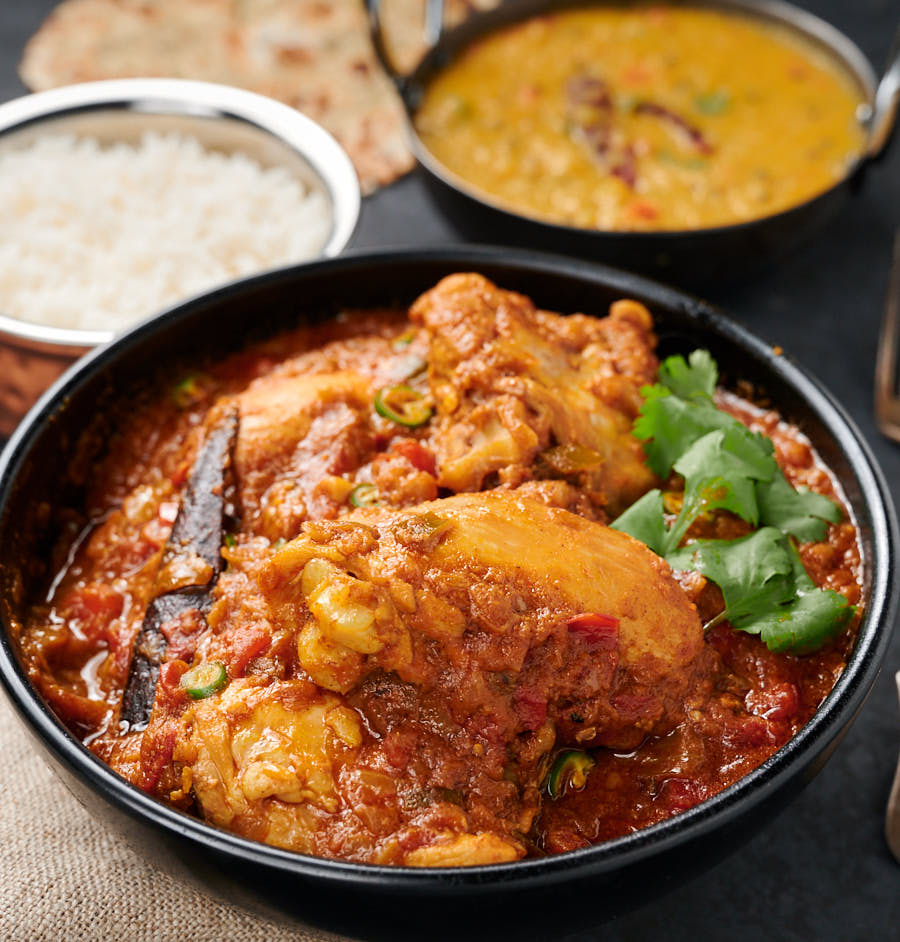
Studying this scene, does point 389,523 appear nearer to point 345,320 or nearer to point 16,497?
point 16,497

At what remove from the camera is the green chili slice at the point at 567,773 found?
2.54 metres

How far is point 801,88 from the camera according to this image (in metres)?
5.82

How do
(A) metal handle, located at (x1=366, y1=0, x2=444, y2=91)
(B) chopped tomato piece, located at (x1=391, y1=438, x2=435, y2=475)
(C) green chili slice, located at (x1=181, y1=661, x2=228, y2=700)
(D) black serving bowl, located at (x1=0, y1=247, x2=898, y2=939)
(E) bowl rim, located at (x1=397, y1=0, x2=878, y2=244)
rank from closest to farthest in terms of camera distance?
(D) black serving bowl, located at (x1=0, y1=247, x2=898, y2=939)
(C) green chili slice, located at (x1=181, y1=661, x2=228, y2=700)
(B) chopped tomato piece, located at (x1=391, y1=438, x2=435, y2=475)
(E) bowl rim, located at (x1=397, y1=0, x2=878, y2=244)
(A) metal handle, located at (x1=366, y1=0, x2=444, y2=91)

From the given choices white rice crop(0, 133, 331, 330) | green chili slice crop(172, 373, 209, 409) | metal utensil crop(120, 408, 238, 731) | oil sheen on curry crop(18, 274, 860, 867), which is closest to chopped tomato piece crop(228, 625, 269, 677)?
oil sheen on curry crop(18, 274, 860, 867)

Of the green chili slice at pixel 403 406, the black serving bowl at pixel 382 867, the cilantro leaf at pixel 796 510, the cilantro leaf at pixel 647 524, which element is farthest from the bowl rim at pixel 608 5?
the cilantro leaf at pixel 647 524

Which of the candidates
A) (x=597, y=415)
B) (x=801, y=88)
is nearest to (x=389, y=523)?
(x=597, y=415)

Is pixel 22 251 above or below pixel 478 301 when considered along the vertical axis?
below

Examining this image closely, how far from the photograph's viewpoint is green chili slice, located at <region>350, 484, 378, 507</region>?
284 cm

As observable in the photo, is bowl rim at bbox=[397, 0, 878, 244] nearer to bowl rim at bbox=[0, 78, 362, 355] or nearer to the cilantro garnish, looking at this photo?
bowl rim at bbox=[0, 78, 362, 355]

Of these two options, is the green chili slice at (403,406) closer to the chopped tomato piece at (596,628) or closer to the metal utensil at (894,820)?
the chopped tomato piece at (596,628)

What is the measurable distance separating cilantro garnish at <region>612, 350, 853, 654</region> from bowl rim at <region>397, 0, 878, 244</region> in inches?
54.6

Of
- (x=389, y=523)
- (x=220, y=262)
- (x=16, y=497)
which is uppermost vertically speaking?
(x=389, y=523)

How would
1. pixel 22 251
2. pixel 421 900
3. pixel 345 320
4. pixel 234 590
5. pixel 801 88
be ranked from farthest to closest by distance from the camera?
pixel 801 88, pixel 22 251, pixel 345 320, pixel 234 590, pixel 421 900

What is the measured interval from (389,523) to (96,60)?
4599mm
